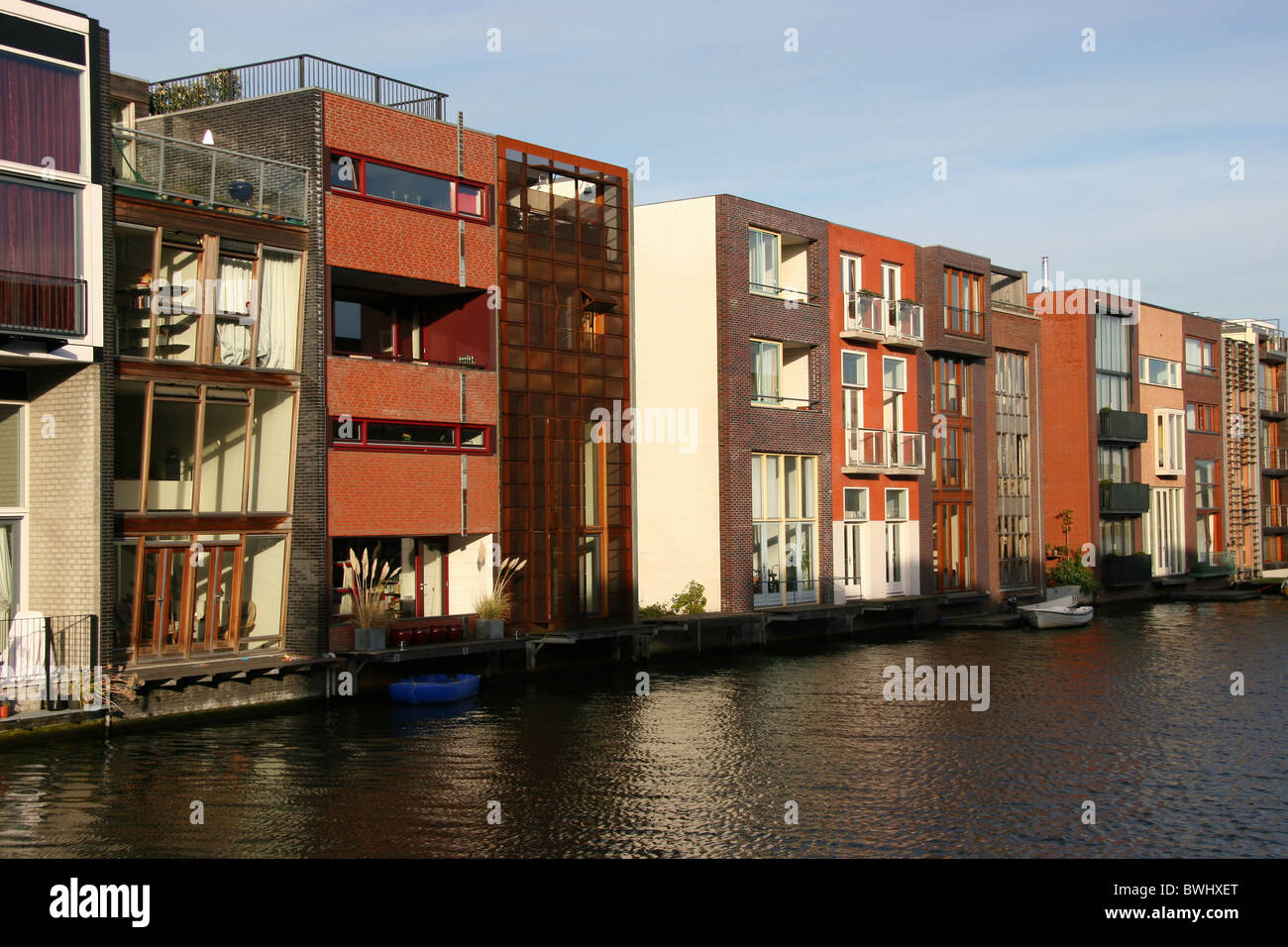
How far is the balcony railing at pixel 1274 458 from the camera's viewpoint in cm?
7738

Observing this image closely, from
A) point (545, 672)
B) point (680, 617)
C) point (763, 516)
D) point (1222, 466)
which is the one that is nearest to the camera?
point (545, 672)

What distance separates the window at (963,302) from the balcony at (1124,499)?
41.7ft

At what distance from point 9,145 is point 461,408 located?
1130cm

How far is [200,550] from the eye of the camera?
2634 cm

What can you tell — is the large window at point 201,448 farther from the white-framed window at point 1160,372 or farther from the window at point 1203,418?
the window at point 1203,418

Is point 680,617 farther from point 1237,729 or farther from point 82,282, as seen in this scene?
point 82,282

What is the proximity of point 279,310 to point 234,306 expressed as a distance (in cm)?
117

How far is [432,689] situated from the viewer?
27656 millimetres

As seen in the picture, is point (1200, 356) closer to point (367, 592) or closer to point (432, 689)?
point (367, 592)

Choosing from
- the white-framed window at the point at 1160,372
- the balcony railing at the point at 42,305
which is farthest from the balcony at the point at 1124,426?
the balcony railing at the point at 42,305

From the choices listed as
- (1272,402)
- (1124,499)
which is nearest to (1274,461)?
(1272,402)

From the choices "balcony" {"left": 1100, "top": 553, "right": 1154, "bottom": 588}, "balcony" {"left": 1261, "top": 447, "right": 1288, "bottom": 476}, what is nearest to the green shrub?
"balcony" {"left": 1100, "top": 553, "right": 1154, "bottom": 588}

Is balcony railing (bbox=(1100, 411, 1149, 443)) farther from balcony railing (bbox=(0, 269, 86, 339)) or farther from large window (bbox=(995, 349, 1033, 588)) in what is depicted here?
balcony railing (bbox=(0, 269, 86, 339))
